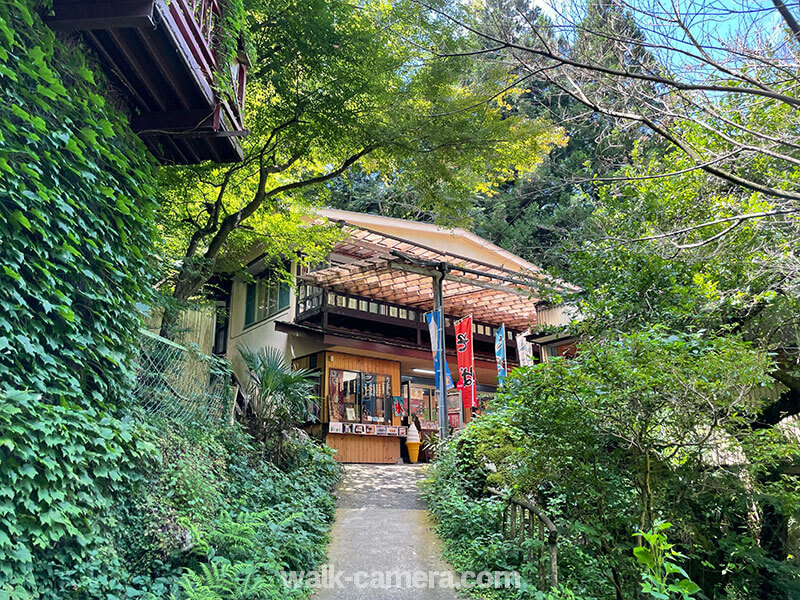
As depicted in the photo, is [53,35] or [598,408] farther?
[598,408]

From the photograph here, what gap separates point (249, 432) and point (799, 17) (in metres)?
8.10

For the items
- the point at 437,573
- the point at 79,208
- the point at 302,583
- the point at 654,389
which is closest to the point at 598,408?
the point at 654,389

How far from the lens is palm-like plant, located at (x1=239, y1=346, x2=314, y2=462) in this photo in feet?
28.8

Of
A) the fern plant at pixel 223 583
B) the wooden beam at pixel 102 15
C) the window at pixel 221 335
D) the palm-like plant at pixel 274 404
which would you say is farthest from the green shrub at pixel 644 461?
the window at pixel 221 335

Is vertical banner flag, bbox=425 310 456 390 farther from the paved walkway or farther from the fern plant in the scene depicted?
the fern plant

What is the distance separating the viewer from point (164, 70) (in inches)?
201

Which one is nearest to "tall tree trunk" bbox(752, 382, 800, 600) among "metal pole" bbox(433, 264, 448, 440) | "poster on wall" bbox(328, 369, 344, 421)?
"metal pole" bbox(433, 264, 448, 440)

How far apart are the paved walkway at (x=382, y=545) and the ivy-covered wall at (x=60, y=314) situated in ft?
8.64

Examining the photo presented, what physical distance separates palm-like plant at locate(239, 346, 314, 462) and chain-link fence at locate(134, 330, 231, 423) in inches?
34.6

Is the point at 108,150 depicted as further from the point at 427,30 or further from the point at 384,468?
the point at 384,468

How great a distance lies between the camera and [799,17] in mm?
4074

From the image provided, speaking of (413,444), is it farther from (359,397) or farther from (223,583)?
(223,583)

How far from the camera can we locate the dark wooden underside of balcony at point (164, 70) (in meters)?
4.33

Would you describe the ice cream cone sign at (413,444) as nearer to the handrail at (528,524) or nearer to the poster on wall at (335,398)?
the poster on wall at (335,398)
